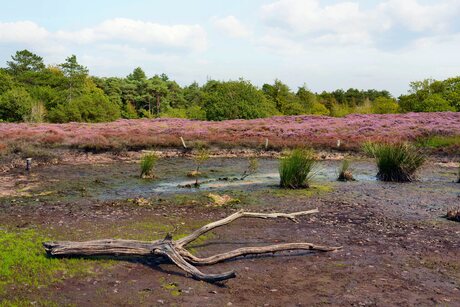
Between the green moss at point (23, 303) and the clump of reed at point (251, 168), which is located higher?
the clump of reed at point (251, 168)

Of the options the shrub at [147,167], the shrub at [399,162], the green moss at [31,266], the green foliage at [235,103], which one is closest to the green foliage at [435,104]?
the green foliage at [235,103]

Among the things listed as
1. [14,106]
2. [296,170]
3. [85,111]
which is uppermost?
[14,106]

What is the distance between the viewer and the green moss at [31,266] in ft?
→ 22.4

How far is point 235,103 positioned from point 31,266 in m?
37.1

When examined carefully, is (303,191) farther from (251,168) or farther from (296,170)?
(251,168)

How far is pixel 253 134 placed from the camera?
32.4 m

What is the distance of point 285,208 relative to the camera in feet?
40.6

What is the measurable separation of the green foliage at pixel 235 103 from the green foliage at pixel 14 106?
65.1 feet

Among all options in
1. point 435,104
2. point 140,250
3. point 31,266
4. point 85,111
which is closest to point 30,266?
point 31,266

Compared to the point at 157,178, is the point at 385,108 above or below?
above

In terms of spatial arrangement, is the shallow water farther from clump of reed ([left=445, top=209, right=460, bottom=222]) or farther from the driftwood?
clump of reed ([left=445, top=209, right=460, bottom=222])

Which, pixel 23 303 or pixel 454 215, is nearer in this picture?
pixel 23 303

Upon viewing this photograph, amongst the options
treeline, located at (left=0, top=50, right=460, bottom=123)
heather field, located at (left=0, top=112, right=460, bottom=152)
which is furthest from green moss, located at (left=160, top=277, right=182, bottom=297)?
treeline, located at (left=0, top=50, right=460, bottom=123)

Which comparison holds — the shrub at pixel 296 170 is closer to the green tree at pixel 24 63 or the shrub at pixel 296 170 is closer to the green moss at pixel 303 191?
the green moss at pixel 303 191
